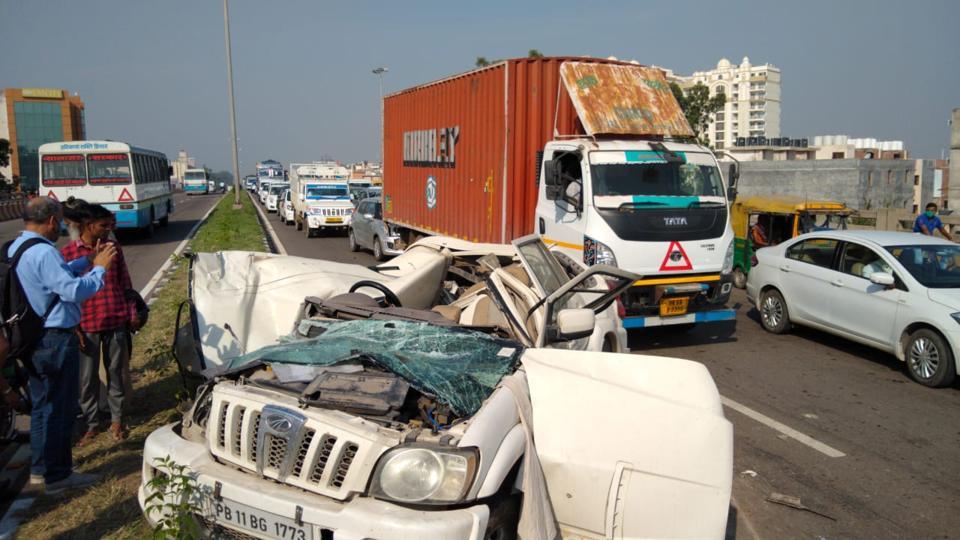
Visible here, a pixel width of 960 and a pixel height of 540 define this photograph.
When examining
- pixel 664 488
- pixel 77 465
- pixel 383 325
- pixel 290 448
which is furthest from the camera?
pixel 77 465

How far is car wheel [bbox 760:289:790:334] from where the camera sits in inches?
375

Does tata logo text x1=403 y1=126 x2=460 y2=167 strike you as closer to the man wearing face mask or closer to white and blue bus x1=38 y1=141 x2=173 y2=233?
the man wearing face mask

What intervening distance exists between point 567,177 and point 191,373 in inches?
213

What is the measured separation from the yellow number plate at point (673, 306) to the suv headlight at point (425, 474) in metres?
6.06

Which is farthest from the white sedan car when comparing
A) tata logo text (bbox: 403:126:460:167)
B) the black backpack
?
the black backpack

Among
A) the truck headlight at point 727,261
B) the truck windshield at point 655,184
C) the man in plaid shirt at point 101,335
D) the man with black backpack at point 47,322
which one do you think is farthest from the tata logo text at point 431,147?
the man with black backpack at point 47,322

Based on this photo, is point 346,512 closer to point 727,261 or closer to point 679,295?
point 679,295

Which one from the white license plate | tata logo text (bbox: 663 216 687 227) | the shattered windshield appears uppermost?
tata logo text (bbox: 663 216 687 227)

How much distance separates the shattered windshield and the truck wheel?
16.3 inches

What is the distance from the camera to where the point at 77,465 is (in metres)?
4.75

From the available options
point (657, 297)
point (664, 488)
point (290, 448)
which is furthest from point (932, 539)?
point (657, 297)

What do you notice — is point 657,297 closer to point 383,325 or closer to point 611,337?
point 611,337

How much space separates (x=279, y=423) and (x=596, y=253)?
19.1 ft

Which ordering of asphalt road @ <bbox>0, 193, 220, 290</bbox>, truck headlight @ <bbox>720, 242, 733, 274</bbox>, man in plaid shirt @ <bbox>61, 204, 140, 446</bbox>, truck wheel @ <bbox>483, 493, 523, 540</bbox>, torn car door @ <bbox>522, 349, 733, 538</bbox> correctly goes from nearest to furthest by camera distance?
truck wheel @ <bbox>483, 493, 523, 540</bbox>
torn car door @ <bbox>522, 349, 733, 538</bbox>
man in plaid shirt @ <bbox>61, 204, 140, 446</bbox>
truck headlight @ <bbox>720, 242, 733, 274</bbox>
asphalt road @ <bbox>0, 193, 220, 290</bbox>
